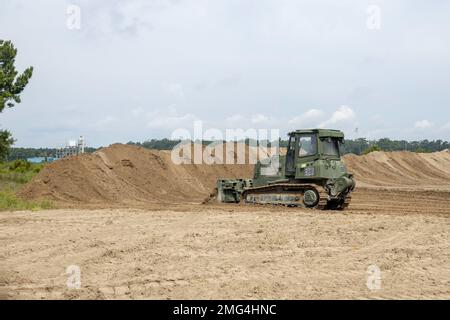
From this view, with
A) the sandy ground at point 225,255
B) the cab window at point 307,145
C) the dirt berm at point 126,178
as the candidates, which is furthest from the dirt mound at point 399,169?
the sandy ground at point 225,255

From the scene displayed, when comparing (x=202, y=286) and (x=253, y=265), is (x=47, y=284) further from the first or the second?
(x=253, y=265)

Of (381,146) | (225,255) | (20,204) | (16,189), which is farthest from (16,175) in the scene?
(381,146)

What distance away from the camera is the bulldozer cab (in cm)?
1794

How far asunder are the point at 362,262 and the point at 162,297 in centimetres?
419

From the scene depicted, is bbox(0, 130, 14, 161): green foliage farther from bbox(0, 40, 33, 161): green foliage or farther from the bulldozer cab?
the bulldozer cab

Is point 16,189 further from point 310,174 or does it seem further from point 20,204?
point 310,174

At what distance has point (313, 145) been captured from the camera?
1803 cm

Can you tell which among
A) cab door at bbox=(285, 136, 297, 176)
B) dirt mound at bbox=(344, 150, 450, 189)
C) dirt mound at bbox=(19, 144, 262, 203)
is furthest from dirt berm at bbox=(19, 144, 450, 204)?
cab door at bbox=(285, 136, 297, 176)

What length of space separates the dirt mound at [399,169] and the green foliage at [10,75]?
25.5m

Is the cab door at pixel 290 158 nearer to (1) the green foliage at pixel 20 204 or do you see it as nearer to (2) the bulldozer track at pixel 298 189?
(2) the bulldozer track at pixel 298 189

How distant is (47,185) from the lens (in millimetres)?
24219

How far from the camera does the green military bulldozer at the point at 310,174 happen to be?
59.0ft
